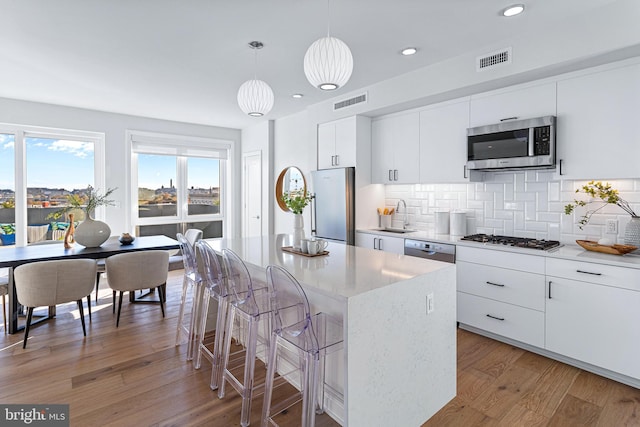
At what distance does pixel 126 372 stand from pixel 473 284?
3050mm

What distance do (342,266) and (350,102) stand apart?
9.45 ft

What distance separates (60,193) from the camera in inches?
212

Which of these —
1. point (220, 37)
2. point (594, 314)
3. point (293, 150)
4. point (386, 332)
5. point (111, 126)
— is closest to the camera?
point (386, 332)

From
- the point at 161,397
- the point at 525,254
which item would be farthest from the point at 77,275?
the point at 525,254

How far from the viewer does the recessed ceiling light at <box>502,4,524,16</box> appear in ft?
8.05

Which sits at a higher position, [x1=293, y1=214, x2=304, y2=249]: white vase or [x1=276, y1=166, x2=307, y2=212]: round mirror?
[x1=276, y1=166, x2=307, y2=212]: round mirror

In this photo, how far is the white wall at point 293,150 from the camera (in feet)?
17.1

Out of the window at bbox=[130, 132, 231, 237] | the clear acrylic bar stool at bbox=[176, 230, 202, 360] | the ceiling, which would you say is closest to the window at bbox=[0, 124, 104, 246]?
the window at bbox=[130, 132, 231, 237]

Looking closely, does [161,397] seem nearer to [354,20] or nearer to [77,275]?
[77,275]

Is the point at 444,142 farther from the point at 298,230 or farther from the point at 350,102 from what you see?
the point at 298,230

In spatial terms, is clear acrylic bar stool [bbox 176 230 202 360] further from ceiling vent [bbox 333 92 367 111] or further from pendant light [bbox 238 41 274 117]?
ceiling vent [bbox 333 92 367 111]

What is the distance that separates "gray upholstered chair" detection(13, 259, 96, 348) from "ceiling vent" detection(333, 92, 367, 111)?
132 inches

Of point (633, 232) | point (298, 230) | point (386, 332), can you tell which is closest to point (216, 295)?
point (298, 230)

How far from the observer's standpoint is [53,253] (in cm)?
368
